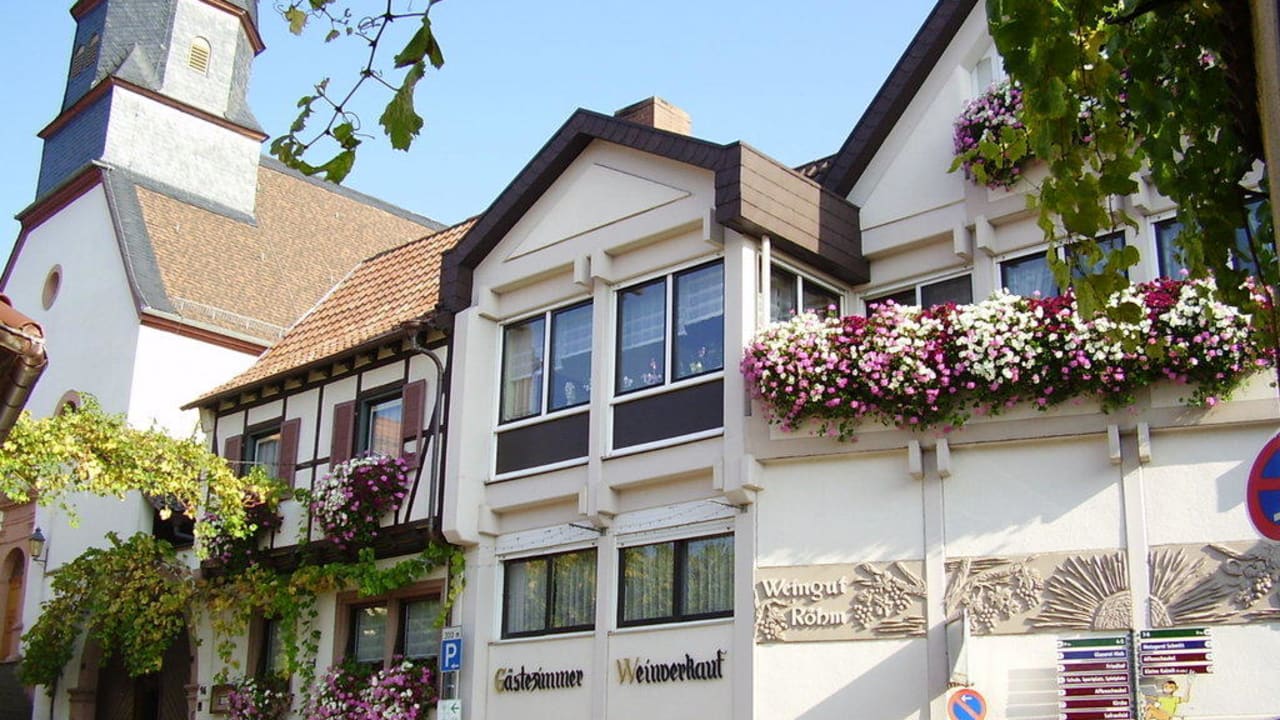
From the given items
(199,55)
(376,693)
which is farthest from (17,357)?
(199,55)

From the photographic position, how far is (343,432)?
2200cm

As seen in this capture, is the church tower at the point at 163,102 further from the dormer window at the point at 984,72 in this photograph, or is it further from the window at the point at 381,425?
the dormer window at the point at 984,72

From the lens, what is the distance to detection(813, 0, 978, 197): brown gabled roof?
17.5m

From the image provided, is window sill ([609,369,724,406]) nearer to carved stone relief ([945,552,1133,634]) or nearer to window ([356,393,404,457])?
carved stone relief ([945,552,1133,634])

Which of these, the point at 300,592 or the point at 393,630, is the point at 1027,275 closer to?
the point at 393,630

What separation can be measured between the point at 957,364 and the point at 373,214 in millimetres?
23081

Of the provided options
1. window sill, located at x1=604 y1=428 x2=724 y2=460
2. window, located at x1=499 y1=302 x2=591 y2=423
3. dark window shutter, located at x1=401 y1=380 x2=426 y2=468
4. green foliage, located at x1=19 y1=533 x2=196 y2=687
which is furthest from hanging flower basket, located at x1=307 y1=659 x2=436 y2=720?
window sill, located at x1=604 y1=428 x2=724 y2=460

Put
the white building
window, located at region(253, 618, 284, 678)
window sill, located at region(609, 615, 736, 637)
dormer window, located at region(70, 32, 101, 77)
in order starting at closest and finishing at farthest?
window sill, located at region(609, 615, 736, 637), window, located at region(253, 618, 284, 678), the white building, dormer window, located at region(70, 32, 101, 77)

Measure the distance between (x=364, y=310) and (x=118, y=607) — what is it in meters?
5.57

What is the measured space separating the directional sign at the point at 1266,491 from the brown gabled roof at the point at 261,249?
21.5 meters

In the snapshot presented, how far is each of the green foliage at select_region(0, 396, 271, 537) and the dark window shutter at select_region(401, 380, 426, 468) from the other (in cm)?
236

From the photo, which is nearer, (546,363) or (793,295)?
(793,295)

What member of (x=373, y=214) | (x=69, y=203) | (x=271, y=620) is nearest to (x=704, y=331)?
(x=271, y=620)

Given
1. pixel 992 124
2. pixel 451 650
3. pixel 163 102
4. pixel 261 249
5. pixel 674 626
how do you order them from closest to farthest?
pixel 992 124 → pixel 674 626 → pixel 451 650 → pixel 261 249 → pixel 163 102
